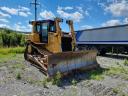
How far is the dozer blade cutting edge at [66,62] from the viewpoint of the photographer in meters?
8.81

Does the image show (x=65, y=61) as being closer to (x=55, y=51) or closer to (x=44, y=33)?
(x=55, y=51)

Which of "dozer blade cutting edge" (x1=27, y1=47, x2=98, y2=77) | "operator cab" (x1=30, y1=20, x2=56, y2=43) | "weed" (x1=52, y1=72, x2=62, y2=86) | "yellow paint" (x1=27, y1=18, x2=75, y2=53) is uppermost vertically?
"operator cab" (x1=30, y1=20, x2=56, y2=43)

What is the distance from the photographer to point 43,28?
472 inches

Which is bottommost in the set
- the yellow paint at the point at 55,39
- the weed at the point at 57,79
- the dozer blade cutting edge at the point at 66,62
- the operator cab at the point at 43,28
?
the weed at the point at 57,79

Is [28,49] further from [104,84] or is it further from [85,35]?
[85,35]

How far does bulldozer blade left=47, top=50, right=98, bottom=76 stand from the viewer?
8.85 m

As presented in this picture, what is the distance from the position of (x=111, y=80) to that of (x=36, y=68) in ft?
11.9

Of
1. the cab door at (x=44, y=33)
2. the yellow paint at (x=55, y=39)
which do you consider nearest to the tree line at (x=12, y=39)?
the yellow paint at (x=55, y=39)

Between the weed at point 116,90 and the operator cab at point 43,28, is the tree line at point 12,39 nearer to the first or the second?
the operator cab at point 43,28

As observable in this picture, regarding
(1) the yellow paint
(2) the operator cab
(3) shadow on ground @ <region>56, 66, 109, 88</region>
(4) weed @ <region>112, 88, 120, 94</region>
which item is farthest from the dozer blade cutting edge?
(4) weed @ <region>112, 88, 120, 94</region>

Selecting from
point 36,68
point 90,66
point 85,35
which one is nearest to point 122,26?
point 85,35

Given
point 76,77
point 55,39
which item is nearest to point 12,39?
point 55,39

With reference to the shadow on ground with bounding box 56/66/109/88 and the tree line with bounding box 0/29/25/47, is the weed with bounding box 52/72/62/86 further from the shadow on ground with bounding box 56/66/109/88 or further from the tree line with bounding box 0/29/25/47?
the tree line with bounding box 0/29/25/47

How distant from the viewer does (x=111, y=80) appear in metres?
8.52
